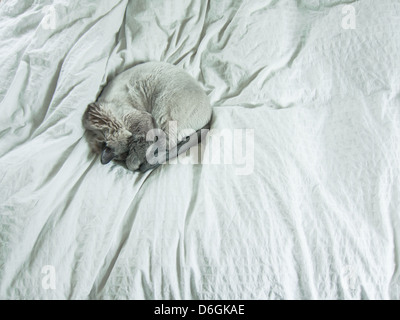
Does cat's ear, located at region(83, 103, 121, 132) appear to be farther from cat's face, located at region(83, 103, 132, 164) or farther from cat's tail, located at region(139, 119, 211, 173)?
cat's tail, located at region(139, 119, 211, 173)

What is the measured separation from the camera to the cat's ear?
3.44 ft

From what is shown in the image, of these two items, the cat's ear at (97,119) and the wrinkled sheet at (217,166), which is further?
the cat's ear at (97,119)

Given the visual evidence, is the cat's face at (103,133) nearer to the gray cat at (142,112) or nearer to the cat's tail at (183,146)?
the gray cat at (142,112)

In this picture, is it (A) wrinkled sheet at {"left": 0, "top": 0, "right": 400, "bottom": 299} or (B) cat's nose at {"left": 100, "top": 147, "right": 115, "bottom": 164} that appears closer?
(A) wrinkled sheet at {"left": 0, "top": 0, "right": 400, "bottom": 299}

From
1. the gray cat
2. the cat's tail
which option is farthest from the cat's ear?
the cat's tail

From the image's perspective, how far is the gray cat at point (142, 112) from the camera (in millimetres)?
1051

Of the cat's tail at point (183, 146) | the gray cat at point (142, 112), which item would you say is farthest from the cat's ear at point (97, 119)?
the cat's tail at point (183, 146)

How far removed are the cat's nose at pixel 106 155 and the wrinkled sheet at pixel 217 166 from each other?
0.03 m

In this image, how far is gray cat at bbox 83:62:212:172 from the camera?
3.45 feet

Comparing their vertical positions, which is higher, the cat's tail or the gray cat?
the gray cat

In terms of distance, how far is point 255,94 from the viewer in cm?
115

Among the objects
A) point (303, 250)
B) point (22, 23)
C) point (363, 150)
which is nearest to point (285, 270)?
point (303, 250)

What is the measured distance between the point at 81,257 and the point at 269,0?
1153mm

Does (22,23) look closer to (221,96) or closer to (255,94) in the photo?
(221,96)
